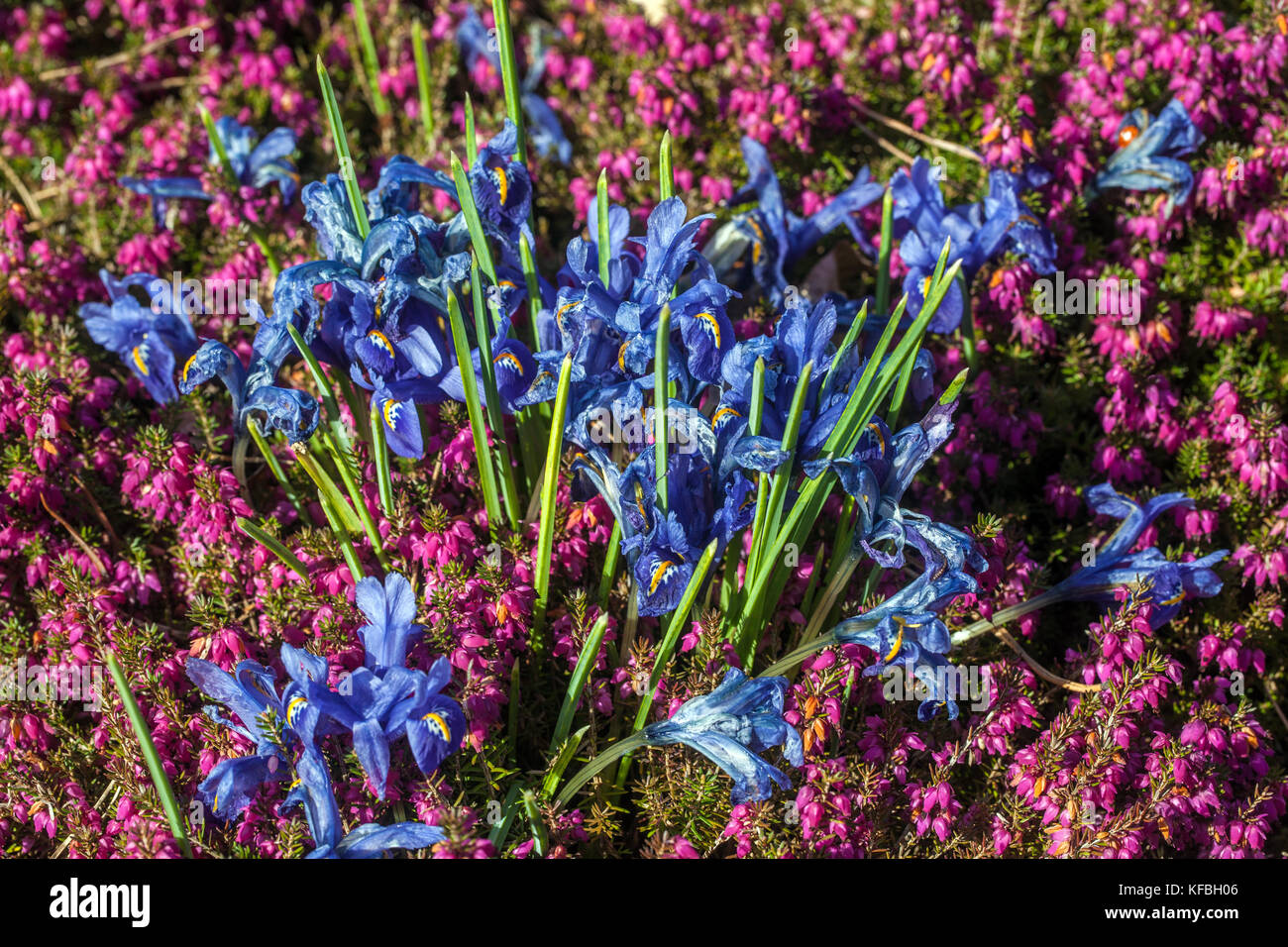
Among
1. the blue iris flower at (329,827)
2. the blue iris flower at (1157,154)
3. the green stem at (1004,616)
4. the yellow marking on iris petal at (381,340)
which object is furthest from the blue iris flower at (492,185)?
the blue iris flower at (1157,154)

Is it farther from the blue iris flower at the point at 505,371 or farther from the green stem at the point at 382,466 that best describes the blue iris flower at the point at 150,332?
the blue iris flower at the point at 505,371

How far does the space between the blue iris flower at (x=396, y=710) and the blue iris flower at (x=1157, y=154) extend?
2866mm

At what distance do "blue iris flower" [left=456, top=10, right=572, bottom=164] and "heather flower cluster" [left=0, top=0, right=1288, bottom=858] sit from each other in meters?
0.04

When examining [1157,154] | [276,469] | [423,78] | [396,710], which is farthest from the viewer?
[423,78]

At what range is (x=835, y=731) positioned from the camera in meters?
2.65

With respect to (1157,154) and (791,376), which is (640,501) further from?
(1157,154)

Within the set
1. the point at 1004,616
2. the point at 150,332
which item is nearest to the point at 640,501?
the point at 1004,616

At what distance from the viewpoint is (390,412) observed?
262 centimetres

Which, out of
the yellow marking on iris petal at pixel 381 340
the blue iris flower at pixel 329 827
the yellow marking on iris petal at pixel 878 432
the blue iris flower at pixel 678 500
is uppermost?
the yellow marking on iris petal at pixel 381 340

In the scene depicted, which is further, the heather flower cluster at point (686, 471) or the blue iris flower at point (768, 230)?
the blue iris flower at point (768, 230)

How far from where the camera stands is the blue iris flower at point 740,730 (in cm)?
221

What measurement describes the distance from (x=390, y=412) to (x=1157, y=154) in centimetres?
274
